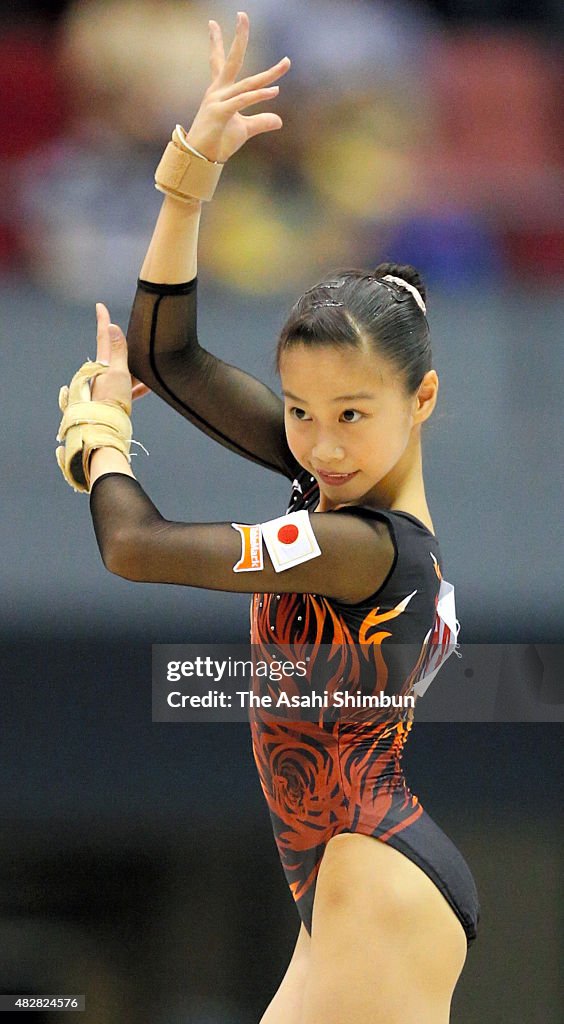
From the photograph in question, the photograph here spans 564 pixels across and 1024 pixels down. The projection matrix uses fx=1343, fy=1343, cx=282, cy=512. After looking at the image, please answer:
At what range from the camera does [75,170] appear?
261cm

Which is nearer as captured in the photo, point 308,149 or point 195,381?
point 195,381

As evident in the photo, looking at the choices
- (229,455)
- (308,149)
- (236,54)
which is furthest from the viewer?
(308,149)

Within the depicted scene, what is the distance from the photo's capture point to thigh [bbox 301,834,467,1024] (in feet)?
4.86

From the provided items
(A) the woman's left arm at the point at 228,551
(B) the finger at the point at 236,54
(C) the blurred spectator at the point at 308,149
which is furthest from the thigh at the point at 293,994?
(C) the blurred spectator at the point at 308,149

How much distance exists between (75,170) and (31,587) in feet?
2.66

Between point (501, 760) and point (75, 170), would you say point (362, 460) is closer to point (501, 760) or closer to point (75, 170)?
point (501, 760)

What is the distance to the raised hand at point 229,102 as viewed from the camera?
152 cm

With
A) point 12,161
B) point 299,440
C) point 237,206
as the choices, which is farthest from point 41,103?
point 299,440

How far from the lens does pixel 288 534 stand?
4.65 ft

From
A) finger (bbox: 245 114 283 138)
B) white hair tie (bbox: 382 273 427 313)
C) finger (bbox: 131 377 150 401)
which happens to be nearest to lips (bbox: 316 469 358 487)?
white hair tie (bbox: 382 273 427 313)

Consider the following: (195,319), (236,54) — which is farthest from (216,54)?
(195,319)

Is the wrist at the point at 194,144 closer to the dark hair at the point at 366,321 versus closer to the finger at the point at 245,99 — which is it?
the finger at the point at 245,99

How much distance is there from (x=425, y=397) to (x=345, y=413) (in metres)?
0.12

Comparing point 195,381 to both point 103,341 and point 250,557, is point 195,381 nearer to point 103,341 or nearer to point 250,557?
point 103,341
